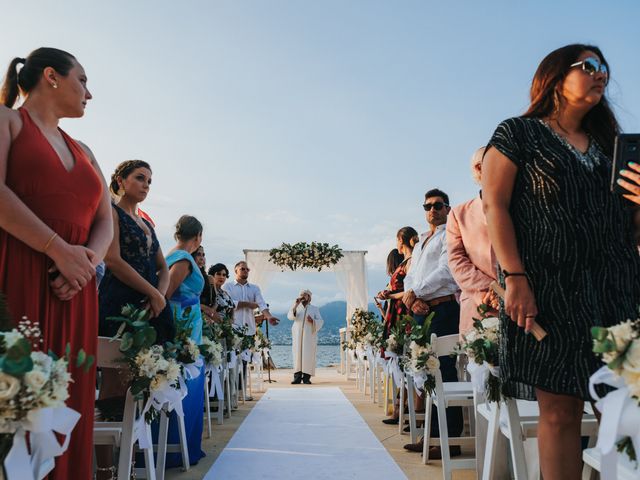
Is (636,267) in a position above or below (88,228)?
below

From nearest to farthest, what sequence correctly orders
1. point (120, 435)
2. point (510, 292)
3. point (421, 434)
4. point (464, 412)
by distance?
point (510, 292)
point (120, 435)
point (464, 412)
point (421, 434)

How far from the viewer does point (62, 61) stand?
2.18 meters

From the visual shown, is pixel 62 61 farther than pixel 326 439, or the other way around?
pixel 326 439

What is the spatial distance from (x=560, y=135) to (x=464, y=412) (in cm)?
300

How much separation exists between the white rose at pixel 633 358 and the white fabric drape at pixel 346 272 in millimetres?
14353

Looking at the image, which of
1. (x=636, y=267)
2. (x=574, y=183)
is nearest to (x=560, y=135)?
(x=574, y=183)

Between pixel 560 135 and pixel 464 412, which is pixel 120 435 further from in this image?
pixel 464 412

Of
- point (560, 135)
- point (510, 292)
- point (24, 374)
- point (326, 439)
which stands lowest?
point (326, 439)

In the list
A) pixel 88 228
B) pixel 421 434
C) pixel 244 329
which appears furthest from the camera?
pixel 244 329

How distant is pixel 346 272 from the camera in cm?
1617

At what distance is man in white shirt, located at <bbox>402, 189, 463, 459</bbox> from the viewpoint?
4257mm

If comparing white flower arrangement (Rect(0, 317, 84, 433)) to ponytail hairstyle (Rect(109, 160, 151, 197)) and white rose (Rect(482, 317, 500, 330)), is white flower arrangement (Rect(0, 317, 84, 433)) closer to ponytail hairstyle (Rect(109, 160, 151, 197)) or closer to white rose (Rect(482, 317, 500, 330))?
white rose (Rect(482, 317, 500, 330))

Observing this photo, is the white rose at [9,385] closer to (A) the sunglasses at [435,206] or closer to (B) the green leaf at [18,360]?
(B) the green leaf at [18,360]

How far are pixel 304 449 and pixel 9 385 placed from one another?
3.55 meters
